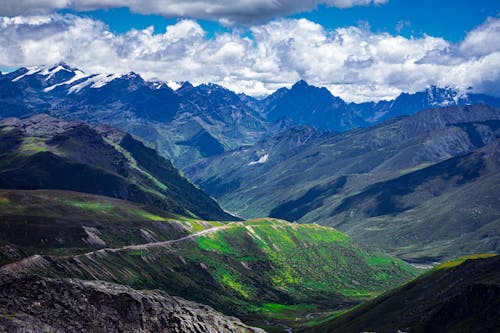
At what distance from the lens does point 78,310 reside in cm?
13525

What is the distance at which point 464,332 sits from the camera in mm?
199375

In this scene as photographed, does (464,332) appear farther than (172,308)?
Yes

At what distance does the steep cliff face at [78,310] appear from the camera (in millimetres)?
125438

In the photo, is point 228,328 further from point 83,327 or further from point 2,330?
point 2,330

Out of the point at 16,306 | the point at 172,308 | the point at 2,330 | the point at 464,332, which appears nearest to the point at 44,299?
the point at 16,306

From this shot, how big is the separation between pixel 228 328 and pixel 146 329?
45.2 meters

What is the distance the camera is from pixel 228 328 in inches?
7205

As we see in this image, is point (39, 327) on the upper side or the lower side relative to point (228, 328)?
upper

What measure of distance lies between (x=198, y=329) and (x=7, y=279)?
52003mm

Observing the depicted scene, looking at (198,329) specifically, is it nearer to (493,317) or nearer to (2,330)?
(2,330)

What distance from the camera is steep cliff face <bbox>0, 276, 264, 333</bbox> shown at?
125 m

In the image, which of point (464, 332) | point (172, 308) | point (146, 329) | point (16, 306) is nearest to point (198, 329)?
point (172, 308)

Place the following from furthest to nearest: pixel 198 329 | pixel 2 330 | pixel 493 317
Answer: pixel 493 317
pixel 198 329
pixel 2 330

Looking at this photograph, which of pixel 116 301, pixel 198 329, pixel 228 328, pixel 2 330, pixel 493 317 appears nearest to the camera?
pixel 2 330
